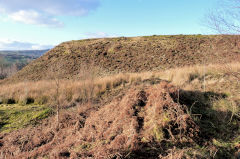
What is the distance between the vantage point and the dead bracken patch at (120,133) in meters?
3.11

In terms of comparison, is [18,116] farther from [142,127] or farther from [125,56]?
[125,56]

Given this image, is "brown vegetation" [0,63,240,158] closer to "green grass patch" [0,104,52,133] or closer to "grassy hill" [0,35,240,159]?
"grassy hill" [0,35,240,159]

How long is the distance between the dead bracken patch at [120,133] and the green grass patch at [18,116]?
2.10ft

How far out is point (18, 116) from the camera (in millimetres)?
6176

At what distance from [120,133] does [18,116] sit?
15.0 ft

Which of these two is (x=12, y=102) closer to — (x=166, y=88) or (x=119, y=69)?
(x=166, y=88)

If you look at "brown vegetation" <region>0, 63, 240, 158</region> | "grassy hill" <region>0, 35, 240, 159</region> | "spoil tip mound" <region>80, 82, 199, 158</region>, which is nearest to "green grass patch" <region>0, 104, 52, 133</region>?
"grassy hill" <region>0, 35, 240, 159</region>

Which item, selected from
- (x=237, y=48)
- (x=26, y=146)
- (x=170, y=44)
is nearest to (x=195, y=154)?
(x=26, y=146)

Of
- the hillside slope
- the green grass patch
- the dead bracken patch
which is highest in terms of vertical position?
the hillside slope

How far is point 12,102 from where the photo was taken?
26.8 ft

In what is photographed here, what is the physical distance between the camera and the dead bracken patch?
311 cm

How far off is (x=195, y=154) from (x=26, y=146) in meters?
3.82

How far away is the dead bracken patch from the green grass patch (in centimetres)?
64

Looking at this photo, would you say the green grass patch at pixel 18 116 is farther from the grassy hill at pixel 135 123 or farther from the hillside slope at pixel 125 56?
the hillside slope at pixel 125 56
